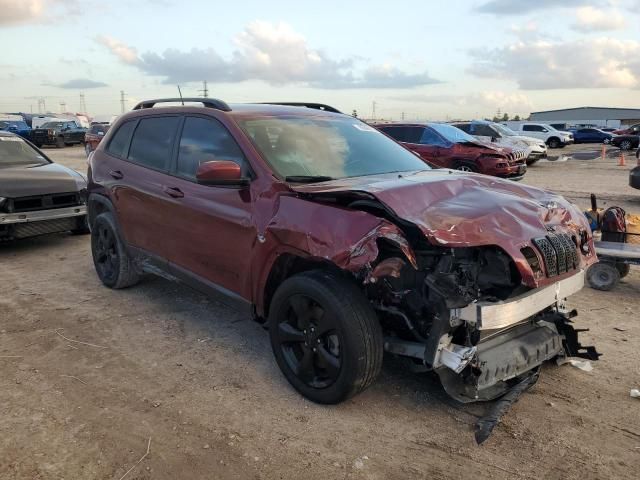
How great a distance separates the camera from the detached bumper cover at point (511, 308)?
2.82 metres

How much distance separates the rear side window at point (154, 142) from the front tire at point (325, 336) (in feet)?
6.21

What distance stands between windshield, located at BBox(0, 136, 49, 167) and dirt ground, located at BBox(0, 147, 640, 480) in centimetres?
388

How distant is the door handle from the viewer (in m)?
4.20

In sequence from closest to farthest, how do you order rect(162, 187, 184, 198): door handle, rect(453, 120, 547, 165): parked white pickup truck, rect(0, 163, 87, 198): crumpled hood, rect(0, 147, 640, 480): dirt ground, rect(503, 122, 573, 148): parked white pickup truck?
rect(0, 147, 640, 480): dirt ground, rect(162, 187, 184, 198): door handle, rect(0, 163, 87, 198): crumpled hood, rect(453, 120, 547, 165): parked white pickup truck, rect(503, 122, 573, 148): parked white pickup truck

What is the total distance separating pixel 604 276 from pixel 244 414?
4.09 m

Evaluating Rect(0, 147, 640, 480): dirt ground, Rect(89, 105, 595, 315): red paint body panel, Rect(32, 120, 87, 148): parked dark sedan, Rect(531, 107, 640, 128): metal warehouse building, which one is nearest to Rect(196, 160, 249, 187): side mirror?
Rect(89, 105, 595, 315): red paint body panel

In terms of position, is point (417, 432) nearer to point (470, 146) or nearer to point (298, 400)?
point (298, 400)

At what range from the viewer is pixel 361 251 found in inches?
113

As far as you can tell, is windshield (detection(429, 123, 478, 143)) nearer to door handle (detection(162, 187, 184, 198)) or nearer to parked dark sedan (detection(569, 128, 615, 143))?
door handle (detection(162, 187, 184, 198))

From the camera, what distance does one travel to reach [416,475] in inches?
106

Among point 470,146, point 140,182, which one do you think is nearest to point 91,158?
point 140,182

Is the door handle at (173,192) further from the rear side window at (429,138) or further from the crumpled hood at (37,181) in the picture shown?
the rear side window at (429,138)

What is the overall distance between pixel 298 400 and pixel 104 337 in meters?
1.93

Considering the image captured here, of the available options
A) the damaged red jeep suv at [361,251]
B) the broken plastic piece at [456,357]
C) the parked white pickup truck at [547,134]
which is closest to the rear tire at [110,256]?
the damaged red jeep suv at [361,251]
